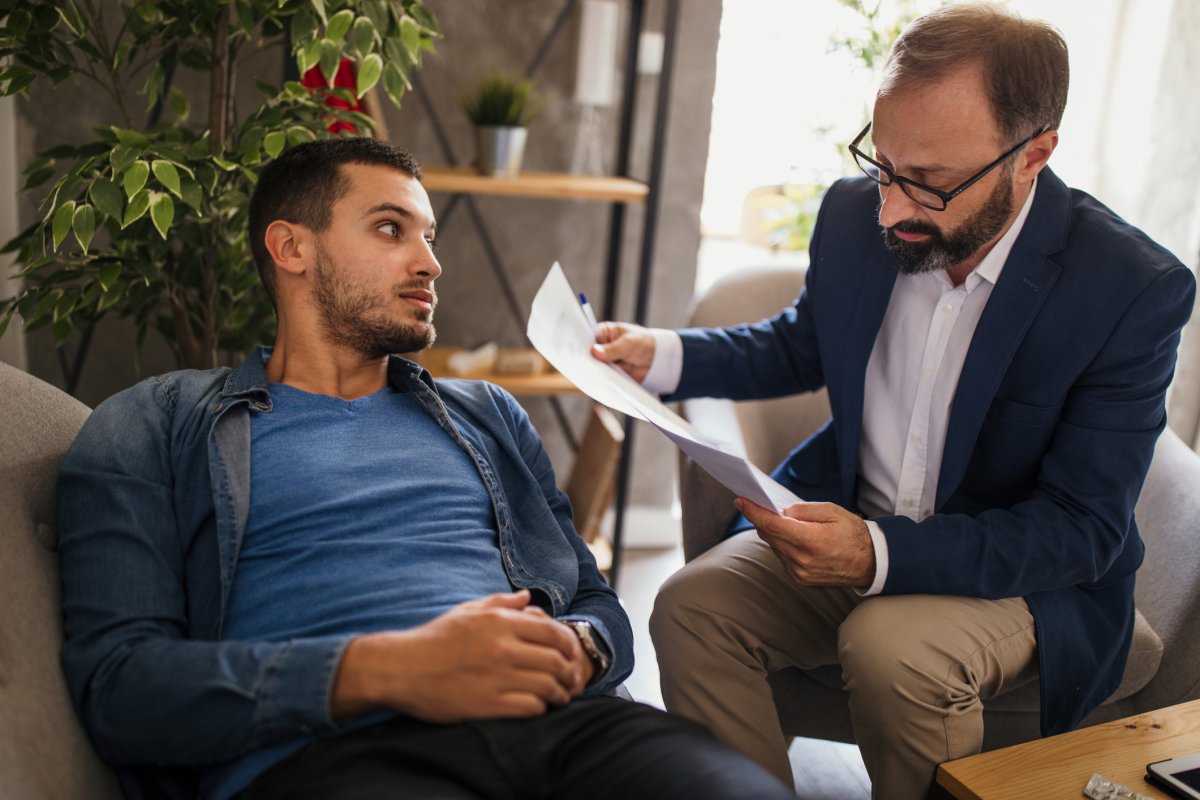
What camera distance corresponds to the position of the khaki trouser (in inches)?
55.8

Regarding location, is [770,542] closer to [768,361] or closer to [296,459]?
[768,361]

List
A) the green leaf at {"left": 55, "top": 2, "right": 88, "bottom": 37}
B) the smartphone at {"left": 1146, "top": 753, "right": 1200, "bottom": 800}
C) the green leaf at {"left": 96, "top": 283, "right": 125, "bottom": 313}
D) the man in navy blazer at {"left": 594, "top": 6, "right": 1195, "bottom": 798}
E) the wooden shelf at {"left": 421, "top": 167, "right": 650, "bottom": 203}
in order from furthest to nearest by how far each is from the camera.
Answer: the wooden shelf at {"left": 421, "top": 167, "right": 650, "bottom": 203}, the green leaf at {"left": 96, "top": 283, "right": 125, "bottom": 313}, the green leaf at {"left": 55, "top": 2, "right": 88, "bottom": 37}, the man in navy blazer at {"left": 594, "top": 6, "right": 1195, "bottom": 798}, the smartphone at {"left": 1146, "top": 753, "right": 1200, "bottom": 800}

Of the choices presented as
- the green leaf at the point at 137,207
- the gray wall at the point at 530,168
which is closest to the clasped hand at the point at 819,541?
the green leaf at the point at 137,207

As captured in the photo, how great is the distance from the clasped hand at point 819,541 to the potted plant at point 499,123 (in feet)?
4.00

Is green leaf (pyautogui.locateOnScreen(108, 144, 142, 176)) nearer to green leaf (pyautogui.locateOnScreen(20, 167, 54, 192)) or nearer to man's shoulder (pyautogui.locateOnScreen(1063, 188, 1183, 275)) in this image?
green leaf (pyautogui.locateOnScreen(20, 167, 54, 192))

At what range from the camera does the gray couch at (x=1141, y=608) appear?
1683 millimetres

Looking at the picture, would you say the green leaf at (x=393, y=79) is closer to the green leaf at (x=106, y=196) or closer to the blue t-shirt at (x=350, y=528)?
the green leaf at (x=106, y=196)

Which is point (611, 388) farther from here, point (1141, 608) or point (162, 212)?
point (1141, 608)

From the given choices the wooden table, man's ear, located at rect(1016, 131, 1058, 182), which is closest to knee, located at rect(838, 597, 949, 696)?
the wooden table

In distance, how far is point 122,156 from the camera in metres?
1.57

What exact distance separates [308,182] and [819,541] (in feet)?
2.83

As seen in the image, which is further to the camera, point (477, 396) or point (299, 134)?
point (299, 134)

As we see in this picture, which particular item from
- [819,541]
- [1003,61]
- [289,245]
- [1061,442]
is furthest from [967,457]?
[289,245]

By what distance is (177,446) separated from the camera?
4.42 ft
